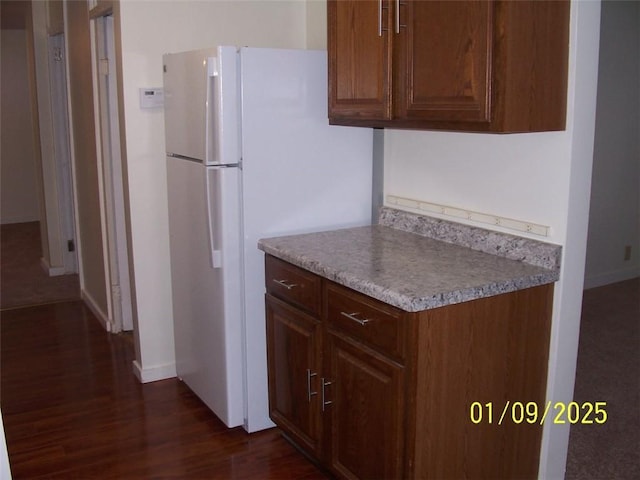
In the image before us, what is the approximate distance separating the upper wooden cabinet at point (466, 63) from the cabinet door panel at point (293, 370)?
2.79 ft

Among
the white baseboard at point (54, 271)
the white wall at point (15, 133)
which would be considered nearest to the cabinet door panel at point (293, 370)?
the white baseboard at point (54, 271)

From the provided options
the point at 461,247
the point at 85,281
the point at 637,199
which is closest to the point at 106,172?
the point at 85,281

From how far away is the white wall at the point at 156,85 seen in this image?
10.6 feet

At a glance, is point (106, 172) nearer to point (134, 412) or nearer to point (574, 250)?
point (134, 412)

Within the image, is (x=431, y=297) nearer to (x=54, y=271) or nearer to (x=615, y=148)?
(x=615, y=148)

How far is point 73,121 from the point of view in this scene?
466 cm

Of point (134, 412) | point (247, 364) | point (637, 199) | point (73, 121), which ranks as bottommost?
point (134, 412)

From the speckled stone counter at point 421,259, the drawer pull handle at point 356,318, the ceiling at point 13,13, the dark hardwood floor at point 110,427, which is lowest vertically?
the dark hardwood floor at point 110,427

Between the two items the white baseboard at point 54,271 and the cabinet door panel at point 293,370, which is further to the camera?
the white baseboard at point 54,271

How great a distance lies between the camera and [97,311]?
452cm

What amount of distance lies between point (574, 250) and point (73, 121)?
3.66 m

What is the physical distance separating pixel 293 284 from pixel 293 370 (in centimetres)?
37
